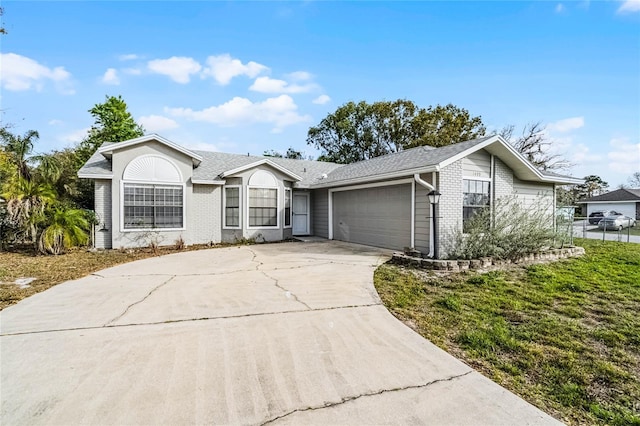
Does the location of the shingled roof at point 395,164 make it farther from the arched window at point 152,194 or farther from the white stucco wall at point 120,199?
the arched window at point 152,194

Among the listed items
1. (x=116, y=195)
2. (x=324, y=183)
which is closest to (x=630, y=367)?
(x=324, y=183)

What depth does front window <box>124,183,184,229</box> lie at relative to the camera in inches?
436

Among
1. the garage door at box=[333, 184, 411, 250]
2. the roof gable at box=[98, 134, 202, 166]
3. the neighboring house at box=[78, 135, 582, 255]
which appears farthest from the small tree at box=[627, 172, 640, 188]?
→ the roof gable at box=[98, 134, 202, 166]

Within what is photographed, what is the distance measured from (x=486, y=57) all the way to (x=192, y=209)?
1258cm

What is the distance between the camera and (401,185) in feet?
33.3

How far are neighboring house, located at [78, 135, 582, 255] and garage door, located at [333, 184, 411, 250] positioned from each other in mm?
36

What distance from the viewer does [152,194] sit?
11414mm

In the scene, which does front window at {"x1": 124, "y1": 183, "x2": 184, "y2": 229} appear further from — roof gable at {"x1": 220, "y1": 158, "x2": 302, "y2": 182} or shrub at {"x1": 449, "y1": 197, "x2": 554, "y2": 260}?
shrub at {"x1": 449, "y1": 197, "x2": 554, "y2": 260}

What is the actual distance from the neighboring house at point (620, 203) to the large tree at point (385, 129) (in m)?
18.0

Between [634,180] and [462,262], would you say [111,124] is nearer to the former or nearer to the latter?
[462,262]

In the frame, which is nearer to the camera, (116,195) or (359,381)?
(359,381)

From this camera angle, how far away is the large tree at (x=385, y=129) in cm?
2789

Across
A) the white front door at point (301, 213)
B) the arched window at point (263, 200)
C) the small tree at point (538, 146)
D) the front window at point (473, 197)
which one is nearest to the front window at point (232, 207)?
the arched window at point (263, 200)

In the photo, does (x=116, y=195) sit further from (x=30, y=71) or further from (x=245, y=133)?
(x=245, y=133)
